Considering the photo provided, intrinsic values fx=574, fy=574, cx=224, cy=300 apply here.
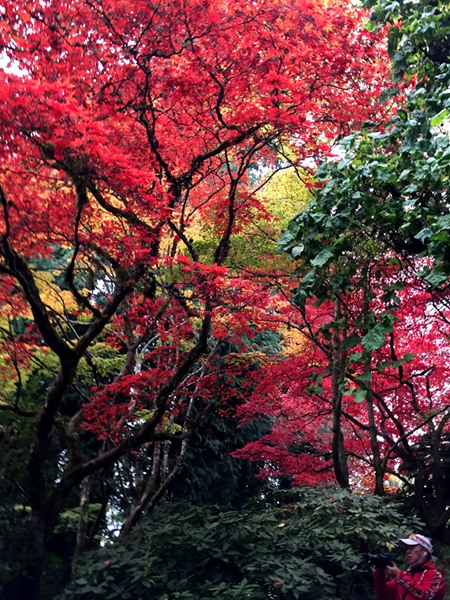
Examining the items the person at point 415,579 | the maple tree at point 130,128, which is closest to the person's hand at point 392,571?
the person at point 415,579

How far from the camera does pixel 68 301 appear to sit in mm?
7820

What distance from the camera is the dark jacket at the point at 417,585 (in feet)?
11.4

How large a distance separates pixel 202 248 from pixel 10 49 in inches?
150

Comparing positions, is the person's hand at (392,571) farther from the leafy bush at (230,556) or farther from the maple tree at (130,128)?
the maple tree at (130,128)

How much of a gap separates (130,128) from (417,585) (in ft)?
15.7

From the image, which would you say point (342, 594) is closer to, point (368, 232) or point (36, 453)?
point (36, 453)

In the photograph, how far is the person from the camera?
3.49 meters

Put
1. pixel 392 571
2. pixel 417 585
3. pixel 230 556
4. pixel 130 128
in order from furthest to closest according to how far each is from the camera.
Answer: pixel 130 128
pixel 230 556
pixel 392 571
pixel 417 585

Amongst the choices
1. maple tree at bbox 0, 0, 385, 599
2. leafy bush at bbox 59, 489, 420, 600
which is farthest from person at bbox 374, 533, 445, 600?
maple tree at bbox 0, 0, 385, 599

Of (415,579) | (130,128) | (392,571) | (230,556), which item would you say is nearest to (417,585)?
(415,579)

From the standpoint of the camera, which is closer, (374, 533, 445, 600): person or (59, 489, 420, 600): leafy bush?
(374, 533, 445, 600): person

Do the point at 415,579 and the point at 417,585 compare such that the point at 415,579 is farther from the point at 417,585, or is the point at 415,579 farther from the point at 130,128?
the point at 130,128

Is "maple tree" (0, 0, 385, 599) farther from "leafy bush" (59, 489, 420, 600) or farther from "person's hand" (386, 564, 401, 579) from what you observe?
"person's hand" (386, 564, 401, 579)

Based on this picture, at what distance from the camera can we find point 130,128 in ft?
19.5
